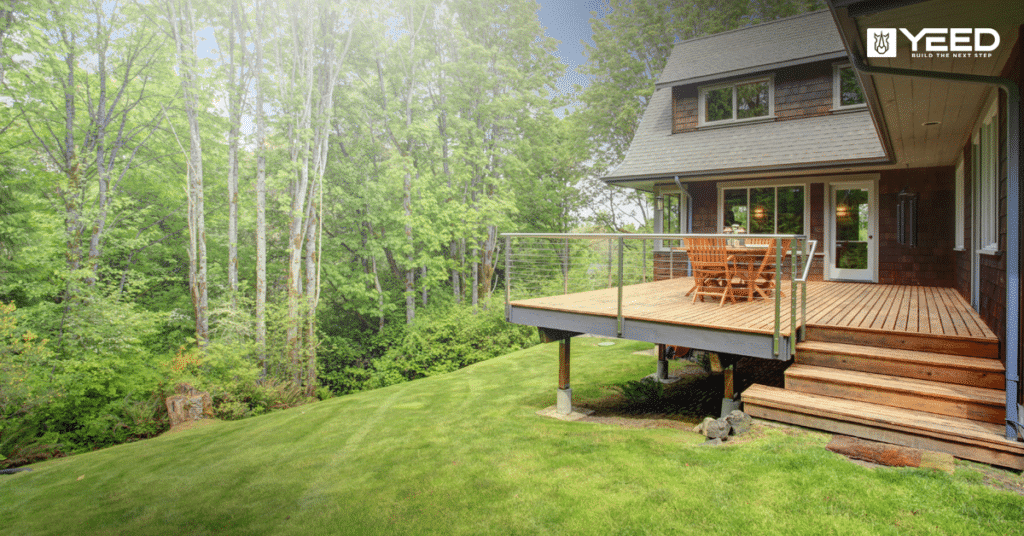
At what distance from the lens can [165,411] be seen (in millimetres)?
9336

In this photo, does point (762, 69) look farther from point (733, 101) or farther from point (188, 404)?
point (188, 404)

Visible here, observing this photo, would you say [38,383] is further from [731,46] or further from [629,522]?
[731,46]

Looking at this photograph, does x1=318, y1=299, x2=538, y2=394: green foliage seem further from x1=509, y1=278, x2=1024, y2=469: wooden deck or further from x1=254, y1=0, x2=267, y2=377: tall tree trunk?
x1=509, y1=278, x2=1024, y2=469: wooden deck

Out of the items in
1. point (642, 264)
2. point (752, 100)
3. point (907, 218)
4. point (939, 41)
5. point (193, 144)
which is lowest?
point (642, 264)

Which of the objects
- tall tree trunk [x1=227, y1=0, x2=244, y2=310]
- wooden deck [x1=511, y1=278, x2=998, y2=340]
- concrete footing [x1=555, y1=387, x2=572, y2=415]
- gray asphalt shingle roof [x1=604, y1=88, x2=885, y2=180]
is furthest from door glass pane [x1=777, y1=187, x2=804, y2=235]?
tall tree trunk [x1=227, y1=0, x2=244, y2=310]

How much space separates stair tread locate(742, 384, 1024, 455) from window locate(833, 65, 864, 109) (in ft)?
28.6

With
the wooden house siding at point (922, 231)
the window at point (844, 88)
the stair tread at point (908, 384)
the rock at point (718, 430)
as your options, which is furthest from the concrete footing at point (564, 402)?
the window at point (844, 88)

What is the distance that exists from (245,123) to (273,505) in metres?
12.1

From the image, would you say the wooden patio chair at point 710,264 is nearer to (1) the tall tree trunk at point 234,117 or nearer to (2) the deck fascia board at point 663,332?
Result: (2) the deck fascia board at point 663,332

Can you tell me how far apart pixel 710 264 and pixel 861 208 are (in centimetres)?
543

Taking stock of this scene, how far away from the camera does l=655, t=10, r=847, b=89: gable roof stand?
10.3 meters

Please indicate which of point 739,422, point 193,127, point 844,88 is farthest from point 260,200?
point 844,88

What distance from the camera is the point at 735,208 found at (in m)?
10.6

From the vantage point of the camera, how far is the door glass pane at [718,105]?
11578mm
